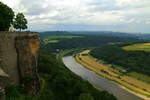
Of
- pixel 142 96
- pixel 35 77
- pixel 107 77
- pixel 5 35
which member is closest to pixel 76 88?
pixel 35 77

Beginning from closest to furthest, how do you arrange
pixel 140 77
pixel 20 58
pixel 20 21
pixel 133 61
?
1. pixel 20 58
2. pixel 20 21
3. pixel 140 77
4. pixel 133 61

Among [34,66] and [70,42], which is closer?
[34,66]

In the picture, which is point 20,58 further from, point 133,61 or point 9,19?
point 133,61

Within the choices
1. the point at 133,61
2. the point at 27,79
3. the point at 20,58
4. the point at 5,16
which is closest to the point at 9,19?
the point at 5,16

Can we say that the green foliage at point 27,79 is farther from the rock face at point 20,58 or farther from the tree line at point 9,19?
the tree line at point 9,19

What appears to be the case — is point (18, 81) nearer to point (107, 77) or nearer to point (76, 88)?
point (76, 88)

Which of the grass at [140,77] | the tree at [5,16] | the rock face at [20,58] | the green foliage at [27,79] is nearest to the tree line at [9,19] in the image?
the tree at [5,16]
